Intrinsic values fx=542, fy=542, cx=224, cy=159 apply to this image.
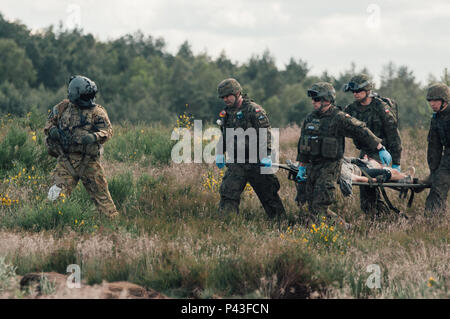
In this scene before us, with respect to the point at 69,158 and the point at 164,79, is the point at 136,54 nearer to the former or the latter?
the point at 164,79

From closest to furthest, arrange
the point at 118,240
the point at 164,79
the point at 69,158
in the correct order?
the point at 118,240
the point at 69,158
the point at 164,79

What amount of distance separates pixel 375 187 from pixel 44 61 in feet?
151

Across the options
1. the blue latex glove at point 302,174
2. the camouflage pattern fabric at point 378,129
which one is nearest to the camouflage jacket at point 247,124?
the blue latex glove at point 302,174

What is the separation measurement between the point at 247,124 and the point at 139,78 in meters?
52.5

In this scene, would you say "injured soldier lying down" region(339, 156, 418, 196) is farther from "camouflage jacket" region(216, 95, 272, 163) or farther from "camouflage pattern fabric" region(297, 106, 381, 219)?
"camouflage jacket" region(216, 95, 272, 163)

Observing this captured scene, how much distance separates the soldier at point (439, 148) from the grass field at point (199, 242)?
357 millimetres

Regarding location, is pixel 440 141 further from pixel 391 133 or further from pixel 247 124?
pixel 247 124

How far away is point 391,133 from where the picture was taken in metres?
8.65

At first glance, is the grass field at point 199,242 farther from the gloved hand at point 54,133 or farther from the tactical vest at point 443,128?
the tactical vest at point 443,128

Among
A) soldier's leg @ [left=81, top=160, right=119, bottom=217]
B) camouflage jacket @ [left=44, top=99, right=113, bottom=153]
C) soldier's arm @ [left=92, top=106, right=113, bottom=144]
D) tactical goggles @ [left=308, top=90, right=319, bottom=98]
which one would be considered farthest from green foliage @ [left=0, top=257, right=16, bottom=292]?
tactical goggles @ [left=308, top=90, right=319, bottom=98]

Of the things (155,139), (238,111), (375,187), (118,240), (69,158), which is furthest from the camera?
(155,139)

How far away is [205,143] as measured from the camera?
1263 cm

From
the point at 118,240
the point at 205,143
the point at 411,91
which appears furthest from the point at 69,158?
the point at 411,91

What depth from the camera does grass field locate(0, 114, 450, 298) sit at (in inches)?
218
